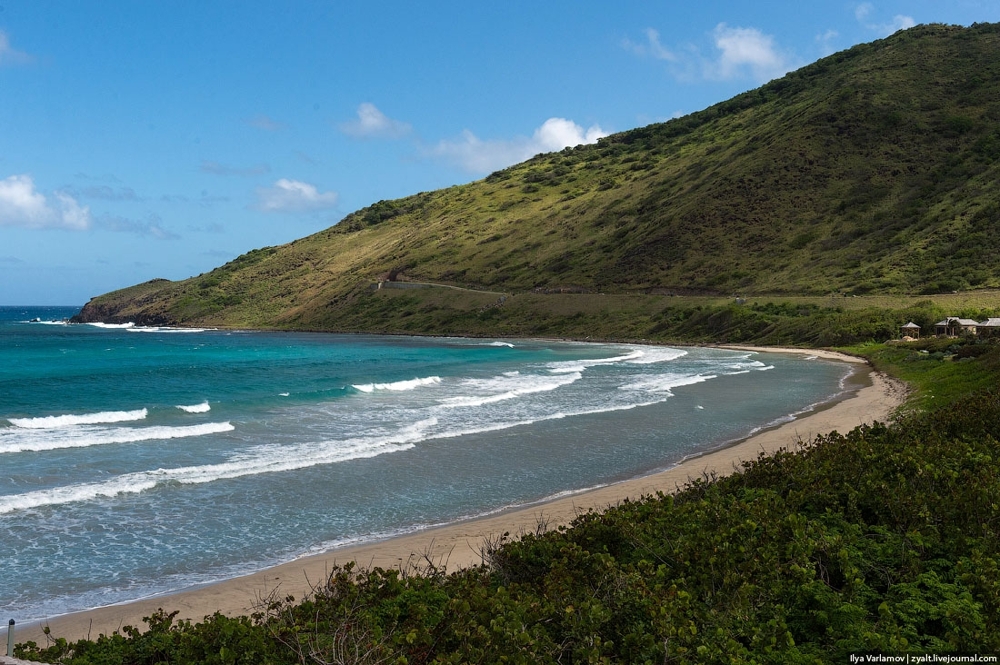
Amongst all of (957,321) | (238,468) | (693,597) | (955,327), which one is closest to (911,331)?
Result: (955,327)

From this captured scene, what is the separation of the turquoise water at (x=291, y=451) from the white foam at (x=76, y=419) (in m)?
0.10

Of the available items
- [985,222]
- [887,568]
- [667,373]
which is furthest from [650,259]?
[887,568]

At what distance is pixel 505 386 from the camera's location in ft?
125

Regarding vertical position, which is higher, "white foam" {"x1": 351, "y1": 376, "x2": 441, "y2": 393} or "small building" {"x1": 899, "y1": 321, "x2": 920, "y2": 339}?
"small building" {"x1": 899, "y1": 321, "x2": 920, "y2": 339}

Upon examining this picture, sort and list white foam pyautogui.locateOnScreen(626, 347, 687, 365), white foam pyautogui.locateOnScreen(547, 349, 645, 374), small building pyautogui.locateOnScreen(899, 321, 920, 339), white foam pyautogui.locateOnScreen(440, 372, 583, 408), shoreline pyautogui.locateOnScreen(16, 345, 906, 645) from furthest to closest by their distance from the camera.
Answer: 1. white foam pyautogui.locateOnScreen(626, 347, 687, 365)
2. small building pyautogui.locateOnScreen(899, 321, 920, 339)
3. white foam pyautogui.locateOnScreen(547, 349, 645, 374)
4. white foam pyautogui.locateOnScreen(440, 372, 583, 408)
5. shoreline pyautogui.locateOnScreen(16, 345, 906, 645)

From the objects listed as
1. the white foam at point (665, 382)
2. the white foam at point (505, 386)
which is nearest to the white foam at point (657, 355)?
the white foam at point (665, 382)

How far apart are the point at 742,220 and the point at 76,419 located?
84.3 meters

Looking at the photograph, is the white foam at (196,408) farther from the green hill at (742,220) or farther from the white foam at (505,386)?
the green hill at (742,220)

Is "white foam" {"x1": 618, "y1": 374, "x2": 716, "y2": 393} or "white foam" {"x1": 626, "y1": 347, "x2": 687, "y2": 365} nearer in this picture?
"white foam" {"x1": 618, "y1": 374, "x2": 716, "y2": 393}

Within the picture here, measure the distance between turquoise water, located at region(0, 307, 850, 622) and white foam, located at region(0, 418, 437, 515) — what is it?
71mm

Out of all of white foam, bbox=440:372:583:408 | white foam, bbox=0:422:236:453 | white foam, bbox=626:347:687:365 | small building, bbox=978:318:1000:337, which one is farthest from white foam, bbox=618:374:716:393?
white foam, bbox=0:422:236:453

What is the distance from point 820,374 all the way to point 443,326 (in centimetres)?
6672

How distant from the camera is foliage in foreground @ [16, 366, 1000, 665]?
5.66 m

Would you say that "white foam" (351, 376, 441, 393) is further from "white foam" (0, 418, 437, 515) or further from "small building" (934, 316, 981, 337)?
"small building" (934, 316, 981, 337)
